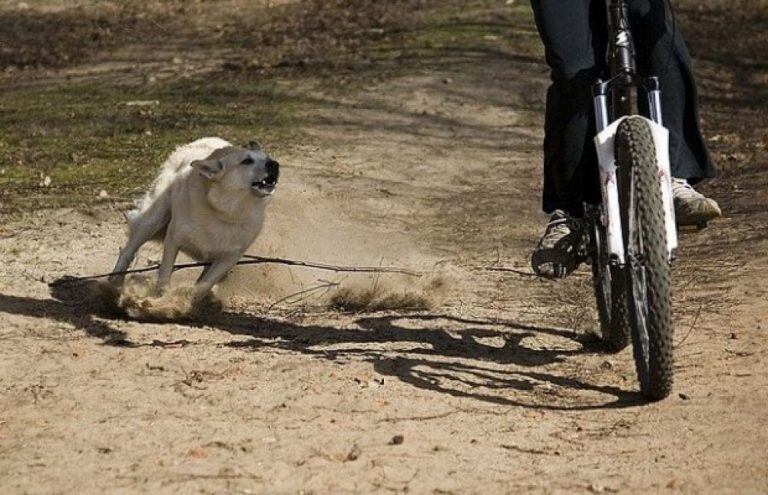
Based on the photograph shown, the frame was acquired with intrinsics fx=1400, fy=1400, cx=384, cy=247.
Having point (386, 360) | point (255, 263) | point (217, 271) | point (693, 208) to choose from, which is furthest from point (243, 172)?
point (693, 208)

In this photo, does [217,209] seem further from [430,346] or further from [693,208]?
[693,208]

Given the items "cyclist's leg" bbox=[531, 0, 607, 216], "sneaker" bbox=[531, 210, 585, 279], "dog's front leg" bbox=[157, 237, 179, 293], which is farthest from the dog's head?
"sneaker" bbox=[531, 210, 585, 279]

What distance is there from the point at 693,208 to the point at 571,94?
677 mm

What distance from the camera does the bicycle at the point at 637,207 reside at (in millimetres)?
5012

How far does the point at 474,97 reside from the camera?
46.3 feet

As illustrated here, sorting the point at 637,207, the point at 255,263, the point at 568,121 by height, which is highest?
the point at 568,121

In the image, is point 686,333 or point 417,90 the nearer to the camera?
point 686,333

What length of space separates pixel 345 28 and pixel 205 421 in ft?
45.1

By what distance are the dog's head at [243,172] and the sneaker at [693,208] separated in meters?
2.41

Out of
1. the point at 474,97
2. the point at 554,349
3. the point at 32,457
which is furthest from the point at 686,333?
the point at 474,97

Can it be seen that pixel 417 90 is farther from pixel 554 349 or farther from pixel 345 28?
pixel 554 349

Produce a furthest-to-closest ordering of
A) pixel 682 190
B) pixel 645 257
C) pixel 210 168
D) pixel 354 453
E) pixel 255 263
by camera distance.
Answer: pixel 255 263
pixel 210 168
pixel 682 190
pixel 645 257
pixel 354 453

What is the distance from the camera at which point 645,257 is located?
16.5ft

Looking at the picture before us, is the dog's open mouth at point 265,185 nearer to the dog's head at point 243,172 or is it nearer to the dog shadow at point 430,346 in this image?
the dog's head at point 243,172
